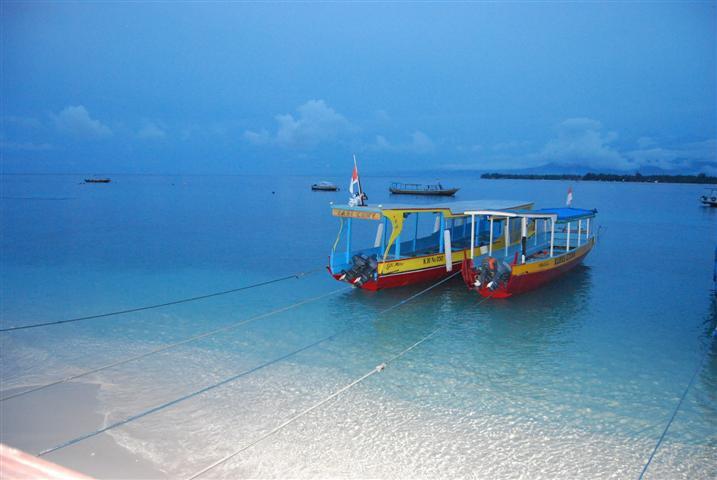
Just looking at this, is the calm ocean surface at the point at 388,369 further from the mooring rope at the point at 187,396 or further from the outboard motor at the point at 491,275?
the outboard motor at the point at 491,275

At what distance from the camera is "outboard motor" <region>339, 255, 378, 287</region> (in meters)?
12.8

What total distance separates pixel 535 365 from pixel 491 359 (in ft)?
2.31

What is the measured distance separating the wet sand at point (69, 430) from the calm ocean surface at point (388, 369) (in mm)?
119

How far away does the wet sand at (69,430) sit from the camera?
5543 millimetres

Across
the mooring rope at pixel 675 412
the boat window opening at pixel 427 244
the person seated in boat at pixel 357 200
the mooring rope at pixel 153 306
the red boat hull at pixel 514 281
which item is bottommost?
the mooring rope at pixel 675 412

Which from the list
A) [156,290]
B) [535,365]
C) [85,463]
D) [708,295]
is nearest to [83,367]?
[85,463]

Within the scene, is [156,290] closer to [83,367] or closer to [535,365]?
[83,367]

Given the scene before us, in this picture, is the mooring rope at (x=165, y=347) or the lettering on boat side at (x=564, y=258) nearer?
the mooring rope at (x=165, y=347)

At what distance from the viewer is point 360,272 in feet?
42.2

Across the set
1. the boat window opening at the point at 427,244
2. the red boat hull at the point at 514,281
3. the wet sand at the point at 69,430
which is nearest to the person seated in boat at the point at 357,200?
the boat window opening at the point at 427,244

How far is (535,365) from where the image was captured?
874cm

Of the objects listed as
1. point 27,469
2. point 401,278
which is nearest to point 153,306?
point 401,278

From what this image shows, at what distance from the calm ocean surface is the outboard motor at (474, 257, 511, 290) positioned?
48cm

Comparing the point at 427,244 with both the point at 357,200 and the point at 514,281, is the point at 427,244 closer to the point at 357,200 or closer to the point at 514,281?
the point at 357,200
